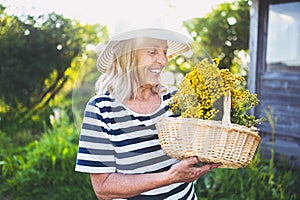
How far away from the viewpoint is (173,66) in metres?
1.43

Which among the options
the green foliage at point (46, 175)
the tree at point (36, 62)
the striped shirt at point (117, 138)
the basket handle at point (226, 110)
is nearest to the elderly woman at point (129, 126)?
the striped shirt at point (117, 138)

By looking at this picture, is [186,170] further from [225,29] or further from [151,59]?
[225,29]

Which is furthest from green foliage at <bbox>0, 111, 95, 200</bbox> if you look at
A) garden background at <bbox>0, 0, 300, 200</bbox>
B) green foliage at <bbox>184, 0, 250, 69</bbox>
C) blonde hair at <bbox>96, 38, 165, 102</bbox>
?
blonde hair at <bbox>96, 38, 165, 102</bbox>

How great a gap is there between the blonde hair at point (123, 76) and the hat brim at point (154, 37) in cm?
2

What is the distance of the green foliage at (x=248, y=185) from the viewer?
3557 millimetres

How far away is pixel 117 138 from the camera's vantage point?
4.42 feet

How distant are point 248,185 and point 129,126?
2.58 metres

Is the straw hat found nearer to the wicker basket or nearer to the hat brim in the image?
the hat brim

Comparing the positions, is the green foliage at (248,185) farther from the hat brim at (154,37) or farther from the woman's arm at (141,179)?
the hat brim at (154,37)

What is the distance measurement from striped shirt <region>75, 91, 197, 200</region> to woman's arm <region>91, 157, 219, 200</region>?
28mm

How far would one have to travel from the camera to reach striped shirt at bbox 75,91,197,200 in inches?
52.5

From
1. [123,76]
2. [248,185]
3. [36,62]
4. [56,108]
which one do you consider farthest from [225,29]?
[123,76]

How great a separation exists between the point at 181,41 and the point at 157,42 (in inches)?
2.9

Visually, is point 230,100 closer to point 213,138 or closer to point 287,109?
point 213,138
